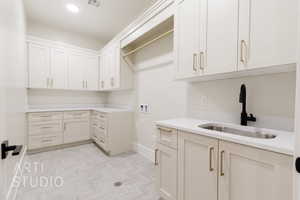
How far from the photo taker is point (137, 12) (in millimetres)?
2852

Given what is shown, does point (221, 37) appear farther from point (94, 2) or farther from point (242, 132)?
point (94, 2)

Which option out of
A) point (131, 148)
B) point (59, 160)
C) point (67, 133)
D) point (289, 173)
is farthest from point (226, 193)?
point (67, 133)

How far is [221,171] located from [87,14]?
3524 millimetres

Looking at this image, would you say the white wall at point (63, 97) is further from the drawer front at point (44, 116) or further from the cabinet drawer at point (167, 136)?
the cabinet drawer at point (167, 136)

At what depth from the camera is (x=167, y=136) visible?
61.2 inches

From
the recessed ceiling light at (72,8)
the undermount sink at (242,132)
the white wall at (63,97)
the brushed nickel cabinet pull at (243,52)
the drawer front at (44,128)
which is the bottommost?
the drawer front at (44,128)

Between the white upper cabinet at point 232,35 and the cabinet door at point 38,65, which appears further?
the cabinet door at point 38,65

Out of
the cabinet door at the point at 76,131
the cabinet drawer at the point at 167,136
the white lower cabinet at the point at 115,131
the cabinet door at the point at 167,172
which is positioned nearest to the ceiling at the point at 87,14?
the white lower cabinet at the point at 115,131

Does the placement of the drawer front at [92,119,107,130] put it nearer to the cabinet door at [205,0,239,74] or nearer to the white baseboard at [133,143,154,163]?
the white baseboard at [133,143,154,163]

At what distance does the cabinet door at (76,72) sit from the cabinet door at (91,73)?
127mm

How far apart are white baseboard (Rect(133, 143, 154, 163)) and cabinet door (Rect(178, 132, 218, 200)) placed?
4.39ft

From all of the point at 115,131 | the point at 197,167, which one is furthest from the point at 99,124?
the point at 197,167

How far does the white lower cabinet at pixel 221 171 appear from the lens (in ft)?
2.74

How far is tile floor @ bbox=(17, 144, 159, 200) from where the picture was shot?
1.74 metres
